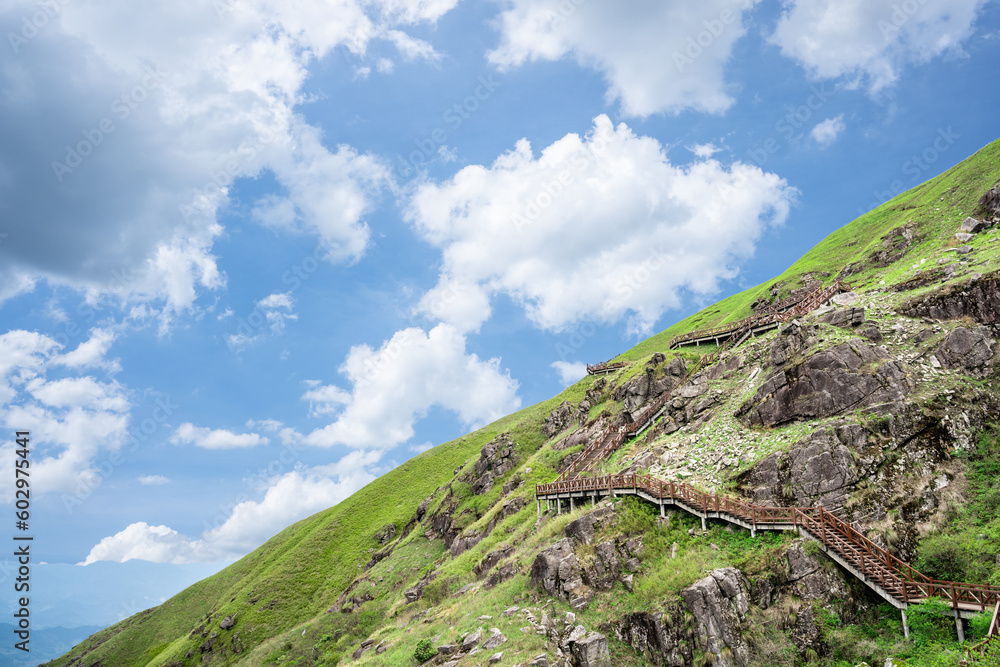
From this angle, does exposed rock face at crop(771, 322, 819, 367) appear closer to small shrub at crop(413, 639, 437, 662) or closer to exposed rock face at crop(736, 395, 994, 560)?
exposed rock face at crop(736, 395, 994, 560)

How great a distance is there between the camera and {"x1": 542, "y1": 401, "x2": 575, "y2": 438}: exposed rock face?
7838 cm

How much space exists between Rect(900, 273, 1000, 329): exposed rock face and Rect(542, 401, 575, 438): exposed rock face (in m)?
45.8

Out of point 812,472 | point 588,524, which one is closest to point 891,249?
point 812,472

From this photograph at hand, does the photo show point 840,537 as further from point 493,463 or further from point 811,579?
point 493,463

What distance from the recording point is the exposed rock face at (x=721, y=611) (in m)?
24.1

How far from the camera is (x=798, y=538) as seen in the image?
89.6ft

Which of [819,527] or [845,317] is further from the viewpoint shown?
[845,317]

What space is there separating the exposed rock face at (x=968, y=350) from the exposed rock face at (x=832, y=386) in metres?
3.35

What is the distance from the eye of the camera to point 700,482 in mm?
35281

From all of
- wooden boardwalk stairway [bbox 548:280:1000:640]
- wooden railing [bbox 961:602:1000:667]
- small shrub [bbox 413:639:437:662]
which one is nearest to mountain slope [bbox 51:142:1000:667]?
small shrub [bbox 413:639:437:662]

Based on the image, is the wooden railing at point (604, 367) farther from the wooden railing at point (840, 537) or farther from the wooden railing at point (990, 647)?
the wooden railing at point (990, 647)

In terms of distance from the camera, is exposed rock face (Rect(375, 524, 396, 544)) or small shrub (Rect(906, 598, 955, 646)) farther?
exposed rock face (Rect(375, 524, 396, 544))

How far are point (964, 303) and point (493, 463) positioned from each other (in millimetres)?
58015

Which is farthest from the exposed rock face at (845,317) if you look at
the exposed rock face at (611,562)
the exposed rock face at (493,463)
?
the exposed rock face at (493,463)
